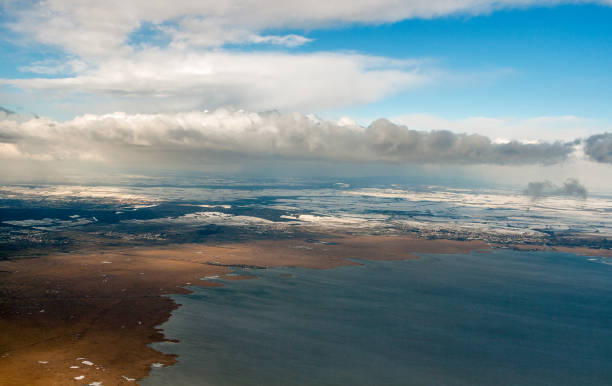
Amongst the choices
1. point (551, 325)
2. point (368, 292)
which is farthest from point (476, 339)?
point (368, 292)

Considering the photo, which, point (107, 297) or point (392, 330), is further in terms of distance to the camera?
point (107, 297)

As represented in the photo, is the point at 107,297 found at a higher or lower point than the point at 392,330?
higher

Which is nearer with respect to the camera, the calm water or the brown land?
the brown land

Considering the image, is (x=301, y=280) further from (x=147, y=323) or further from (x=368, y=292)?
(x=147, y=323)

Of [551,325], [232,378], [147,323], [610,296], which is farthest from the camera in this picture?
[610,296]
